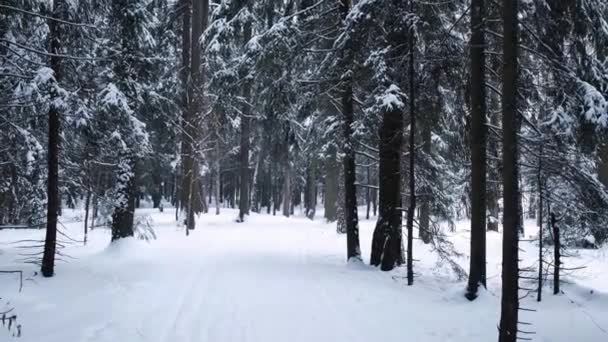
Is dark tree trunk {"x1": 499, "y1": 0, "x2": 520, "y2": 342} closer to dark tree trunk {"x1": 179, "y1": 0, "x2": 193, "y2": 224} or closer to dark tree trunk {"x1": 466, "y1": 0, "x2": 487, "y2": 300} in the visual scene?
dark tree trunk {"x1": 466, "y1": 0, "x2": 487, "y2": 300}

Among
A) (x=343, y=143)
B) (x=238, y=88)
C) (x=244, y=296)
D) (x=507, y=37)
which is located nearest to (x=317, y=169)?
(x=343, y=143)

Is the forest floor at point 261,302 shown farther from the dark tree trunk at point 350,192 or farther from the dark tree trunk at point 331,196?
the dark tree trunk at point 331,196

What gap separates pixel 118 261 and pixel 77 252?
8.62ft

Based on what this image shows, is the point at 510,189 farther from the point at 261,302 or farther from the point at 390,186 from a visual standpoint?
the point at 390,186

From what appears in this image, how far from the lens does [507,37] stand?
5637 mm

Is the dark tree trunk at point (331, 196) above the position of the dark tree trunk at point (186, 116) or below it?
below

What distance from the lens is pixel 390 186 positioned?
10.6m

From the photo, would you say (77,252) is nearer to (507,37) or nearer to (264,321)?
(264,321)

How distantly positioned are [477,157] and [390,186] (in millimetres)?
2681

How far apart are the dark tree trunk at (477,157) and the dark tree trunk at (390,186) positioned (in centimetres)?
233

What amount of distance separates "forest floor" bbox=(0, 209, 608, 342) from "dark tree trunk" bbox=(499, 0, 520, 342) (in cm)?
85

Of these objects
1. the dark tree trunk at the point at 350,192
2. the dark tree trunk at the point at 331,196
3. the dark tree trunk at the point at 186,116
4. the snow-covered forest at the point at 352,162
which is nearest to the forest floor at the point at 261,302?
the snow-covered forest at the point at 352,162

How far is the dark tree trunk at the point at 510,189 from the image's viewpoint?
18.1 feet

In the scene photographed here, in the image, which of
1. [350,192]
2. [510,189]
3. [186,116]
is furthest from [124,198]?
[510,189]
